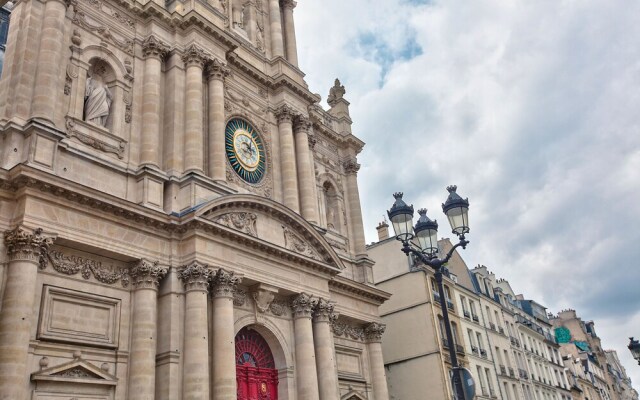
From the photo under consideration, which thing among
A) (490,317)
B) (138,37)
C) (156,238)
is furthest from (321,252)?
(490,317)

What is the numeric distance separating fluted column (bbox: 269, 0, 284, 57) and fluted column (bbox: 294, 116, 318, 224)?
128 inches

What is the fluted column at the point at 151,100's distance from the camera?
17297 millimetres

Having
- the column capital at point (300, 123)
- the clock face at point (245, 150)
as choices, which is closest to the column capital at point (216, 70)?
the clock face at point (245, 150)

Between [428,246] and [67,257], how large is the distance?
8.64 meters

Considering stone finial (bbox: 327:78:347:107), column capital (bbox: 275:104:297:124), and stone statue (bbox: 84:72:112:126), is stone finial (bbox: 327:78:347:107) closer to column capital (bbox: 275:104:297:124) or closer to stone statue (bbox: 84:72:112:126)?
column capital (bbox: 275:104:297:124)

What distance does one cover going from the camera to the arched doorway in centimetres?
1744

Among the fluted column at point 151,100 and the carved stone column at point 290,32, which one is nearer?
the fluted column at point 151,100

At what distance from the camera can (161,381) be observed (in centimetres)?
1484

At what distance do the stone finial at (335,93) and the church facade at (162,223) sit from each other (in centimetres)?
588

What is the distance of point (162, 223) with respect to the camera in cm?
1602

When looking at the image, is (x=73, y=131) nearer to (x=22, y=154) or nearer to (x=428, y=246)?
(x=22, y=154)

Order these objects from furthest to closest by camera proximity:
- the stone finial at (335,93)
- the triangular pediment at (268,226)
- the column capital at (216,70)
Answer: the stone finial at (335,93), the column capital at (216,70), the triangular pediment at (268,226)

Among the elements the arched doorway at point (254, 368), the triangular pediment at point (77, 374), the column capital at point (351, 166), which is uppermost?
the column capital at point (351, 166)

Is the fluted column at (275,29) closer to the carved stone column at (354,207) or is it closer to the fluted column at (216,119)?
the fluted column at (216,119)
